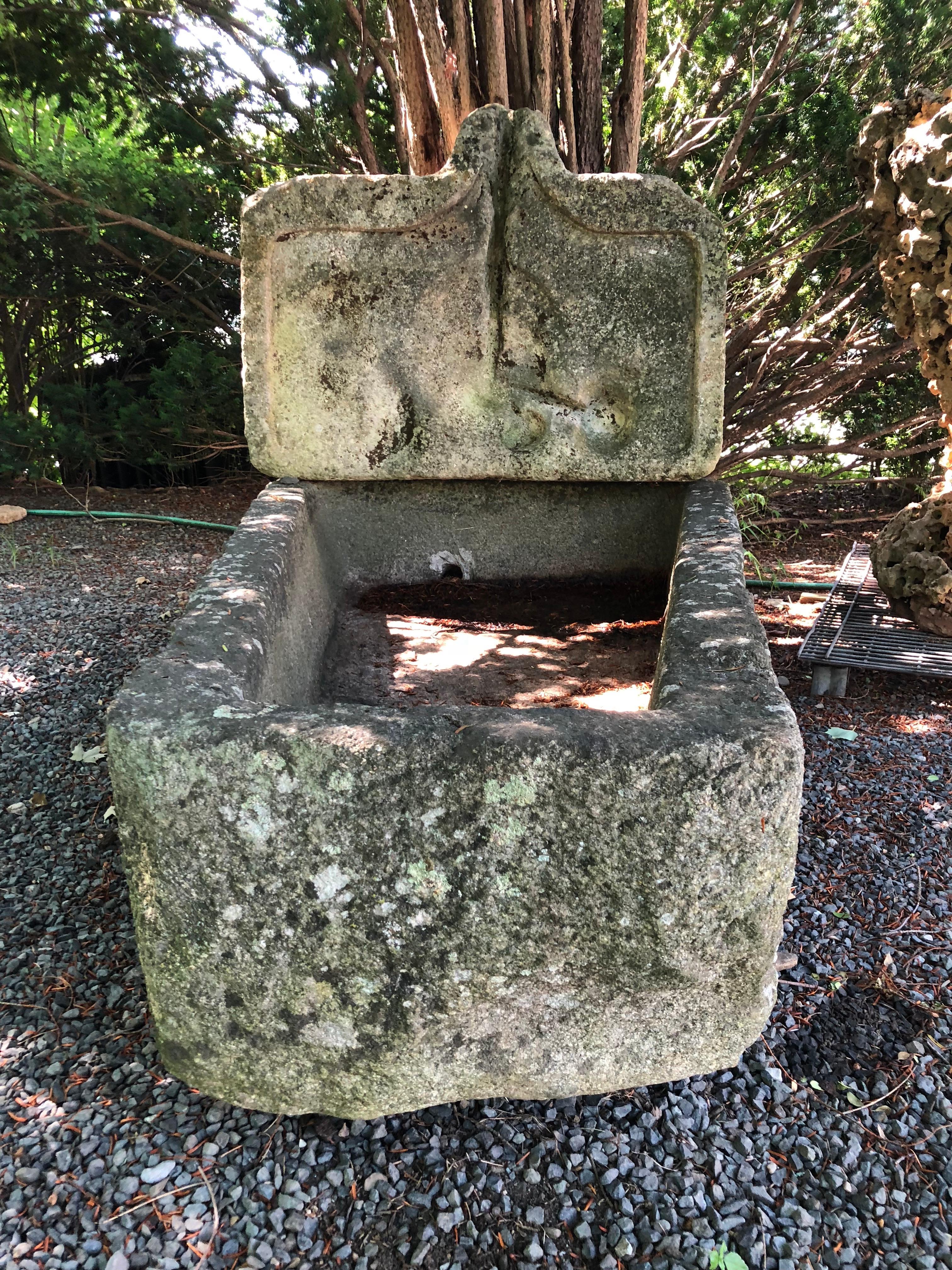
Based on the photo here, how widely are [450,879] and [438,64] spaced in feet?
11.3

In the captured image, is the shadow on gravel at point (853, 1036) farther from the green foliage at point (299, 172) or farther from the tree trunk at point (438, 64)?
the green foliage at point (299, 172)

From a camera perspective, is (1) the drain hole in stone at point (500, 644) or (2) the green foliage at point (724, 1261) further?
(1) the drain hole in stone at point (500, 644)

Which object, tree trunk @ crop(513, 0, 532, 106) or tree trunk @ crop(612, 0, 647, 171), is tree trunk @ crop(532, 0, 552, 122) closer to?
tree trunk @ crop(513, 0, 532, 106)

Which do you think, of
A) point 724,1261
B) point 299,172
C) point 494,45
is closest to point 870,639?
point 724,1261

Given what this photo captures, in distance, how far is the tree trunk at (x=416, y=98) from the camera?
363 centimetres

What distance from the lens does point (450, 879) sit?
4.75 feet

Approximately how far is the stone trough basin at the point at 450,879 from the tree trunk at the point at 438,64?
2847 mm

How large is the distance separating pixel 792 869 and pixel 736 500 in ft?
14.5

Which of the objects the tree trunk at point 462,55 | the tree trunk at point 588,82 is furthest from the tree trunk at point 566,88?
the tree trunk at point 462,55

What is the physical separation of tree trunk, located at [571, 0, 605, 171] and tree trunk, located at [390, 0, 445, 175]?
0.63m

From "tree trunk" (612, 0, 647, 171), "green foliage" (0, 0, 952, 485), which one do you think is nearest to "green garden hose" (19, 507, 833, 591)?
"green foliage" (0, 0, 952, 485)

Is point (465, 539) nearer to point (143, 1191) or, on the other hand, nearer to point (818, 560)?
point (143, 1191)

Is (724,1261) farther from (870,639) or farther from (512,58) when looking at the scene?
(512,58)

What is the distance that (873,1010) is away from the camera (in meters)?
2.12
